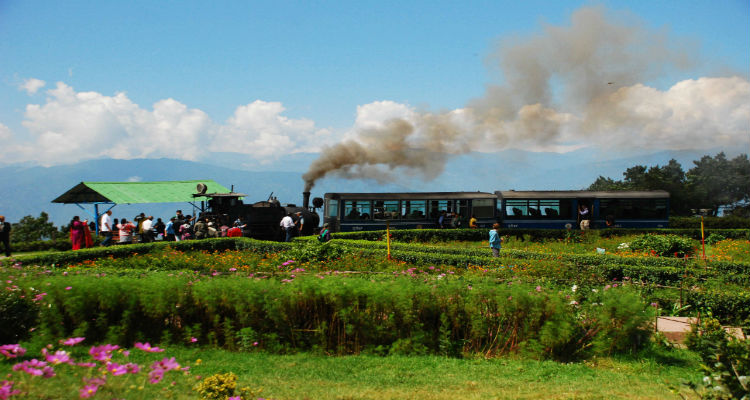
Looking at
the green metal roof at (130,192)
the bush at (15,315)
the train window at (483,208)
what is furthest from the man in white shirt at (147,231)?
the train window at (483,208)

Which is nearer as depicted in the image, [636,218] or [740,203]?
[636,218]

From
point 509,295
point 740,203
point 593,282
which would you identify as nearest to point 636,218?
point 593,282

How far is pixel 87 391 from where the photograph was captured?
3.91m

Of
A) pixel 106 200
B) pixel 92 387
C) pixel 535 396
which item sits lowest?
pixel 535 396

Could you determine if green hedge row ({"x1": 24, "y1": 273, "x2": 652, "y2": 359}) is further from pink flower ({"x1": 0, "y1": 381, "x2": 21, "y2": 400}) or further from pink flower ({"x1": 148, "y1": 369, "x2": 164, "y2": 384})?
pink flower ({"x1": 0, "y1": 381, "x2": 21, "y2": 400})

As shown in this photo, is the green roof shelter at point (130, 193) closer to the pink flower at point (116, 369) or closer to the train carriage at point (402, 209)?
the train carriage at point (402, 209)

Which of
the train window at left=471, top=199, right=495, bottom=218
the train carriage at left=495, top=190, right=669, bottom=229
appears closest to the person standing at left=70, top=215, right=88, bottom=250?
the train window at left=471, top=199, right=495, bottom=218

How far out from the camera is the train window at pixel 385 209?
27828 mm

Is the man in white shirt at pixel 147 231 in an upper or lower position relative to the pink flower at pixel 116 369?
upper

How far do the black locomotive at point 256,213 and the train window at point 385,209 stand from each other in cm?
412

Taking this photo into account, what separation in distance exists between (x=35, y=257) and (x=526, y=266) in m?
13.4

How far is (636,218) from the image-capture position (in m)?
28.6

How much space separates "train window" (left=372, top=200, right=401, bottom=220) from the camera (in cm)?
2783

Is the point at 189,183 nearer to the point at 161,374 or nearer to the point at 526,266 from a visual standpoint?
the point at 526,266
